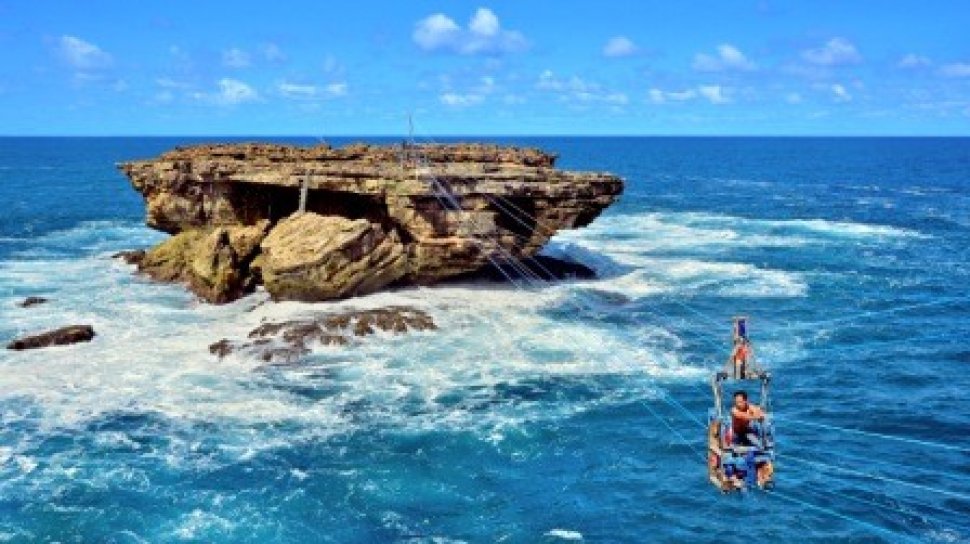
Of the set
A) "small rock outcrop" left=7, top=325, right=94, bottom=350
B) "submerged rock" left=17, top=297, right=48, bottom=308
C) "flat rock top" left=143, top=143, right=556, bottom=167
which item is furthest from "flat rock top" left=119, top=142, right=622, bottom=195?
"small rock outcrop" left=7, top=325, right=94, bottom=350

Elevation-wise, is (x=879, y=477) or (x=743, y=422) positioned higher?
(x=743, y=422)

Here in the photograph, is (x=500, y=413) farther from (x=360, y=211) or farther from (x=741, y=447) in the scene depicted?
(x=360, y=211)

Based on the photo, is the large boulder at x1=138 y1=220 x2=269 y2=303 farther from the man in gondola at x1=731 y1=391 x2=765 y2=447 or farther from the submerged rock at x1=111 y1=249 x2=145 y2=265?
the man in gondola at x1=731 y1=391 x2=765 y2=447

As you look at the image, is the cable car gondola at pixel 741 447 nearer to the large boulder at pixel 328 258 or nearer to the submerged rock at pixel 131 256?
the large boulder at pixel 328 258

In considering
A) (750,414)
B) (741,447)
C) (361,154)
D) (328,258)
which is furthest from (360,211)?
(741,447)

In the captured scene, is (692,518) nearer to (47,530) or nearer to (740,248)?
(47,530)

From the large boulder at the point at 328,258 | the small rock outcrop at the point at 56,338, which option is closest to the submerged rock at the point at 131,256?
the large boulder at the point at 328,258
